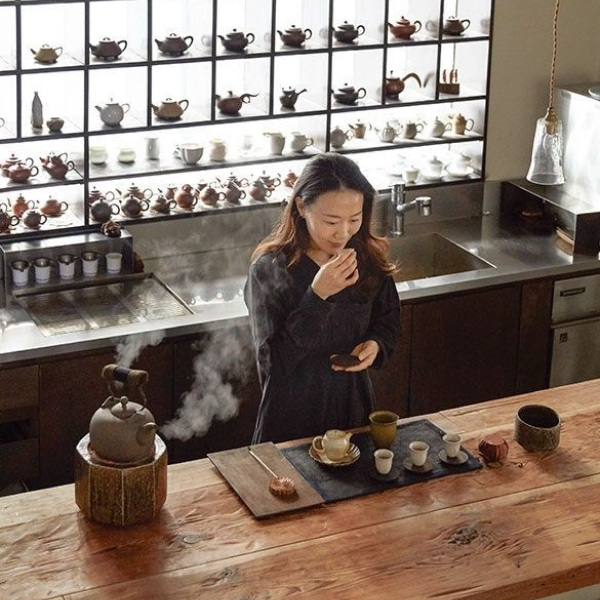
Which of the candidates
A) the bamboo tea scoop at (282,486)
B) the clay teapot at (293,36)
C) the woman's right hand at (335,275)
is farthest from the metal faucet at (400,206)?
the bamboo tea scoop at (282,486)

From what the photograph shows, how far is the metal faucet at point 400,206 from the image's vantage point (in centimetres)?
568

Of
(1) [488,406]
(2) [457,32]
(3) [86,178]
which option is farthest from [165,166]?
(1) [488,406]

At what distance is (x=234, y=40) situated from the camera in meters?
5.37

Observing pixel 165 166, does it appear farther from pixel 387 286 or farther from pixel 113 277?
pixel 387 286

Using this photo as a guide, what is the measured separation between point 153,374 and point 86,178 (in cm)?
94

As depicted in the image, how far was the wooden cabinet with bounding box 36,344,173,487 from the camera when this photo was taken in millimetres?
4676

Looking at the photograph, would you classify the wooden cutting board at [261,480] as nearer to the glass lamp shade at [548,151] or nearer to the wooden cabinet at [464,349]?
the glass lamp shade at [548,151]

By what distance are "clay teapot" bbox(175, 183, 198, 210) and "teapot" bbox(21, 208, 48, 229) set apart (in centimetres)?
61

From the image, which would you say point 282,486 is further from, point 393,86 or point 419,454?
point 393,86

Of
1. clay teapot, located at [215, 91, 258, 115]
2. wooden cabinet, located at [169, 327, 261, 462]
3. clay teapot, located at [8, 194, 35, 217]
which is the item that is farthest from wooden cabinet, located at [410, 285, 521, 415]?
clay teapot, located at [8, 194, 35, 217]

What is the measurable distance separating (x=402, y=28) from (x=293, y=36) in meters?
→ 0.56

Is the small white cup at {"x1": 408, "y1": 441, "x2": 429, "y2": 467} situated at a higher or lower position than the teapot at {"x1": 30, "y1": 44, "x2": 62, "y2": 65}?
lower

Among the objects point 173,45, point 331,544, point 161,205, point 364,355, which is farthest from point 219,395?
point 331,544

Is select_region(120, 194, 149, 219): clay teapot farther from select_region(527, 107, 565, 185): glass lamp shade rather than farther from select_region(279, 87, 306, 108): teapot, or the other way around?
select_region(527, 107, 565, 185): glass lamp shade
